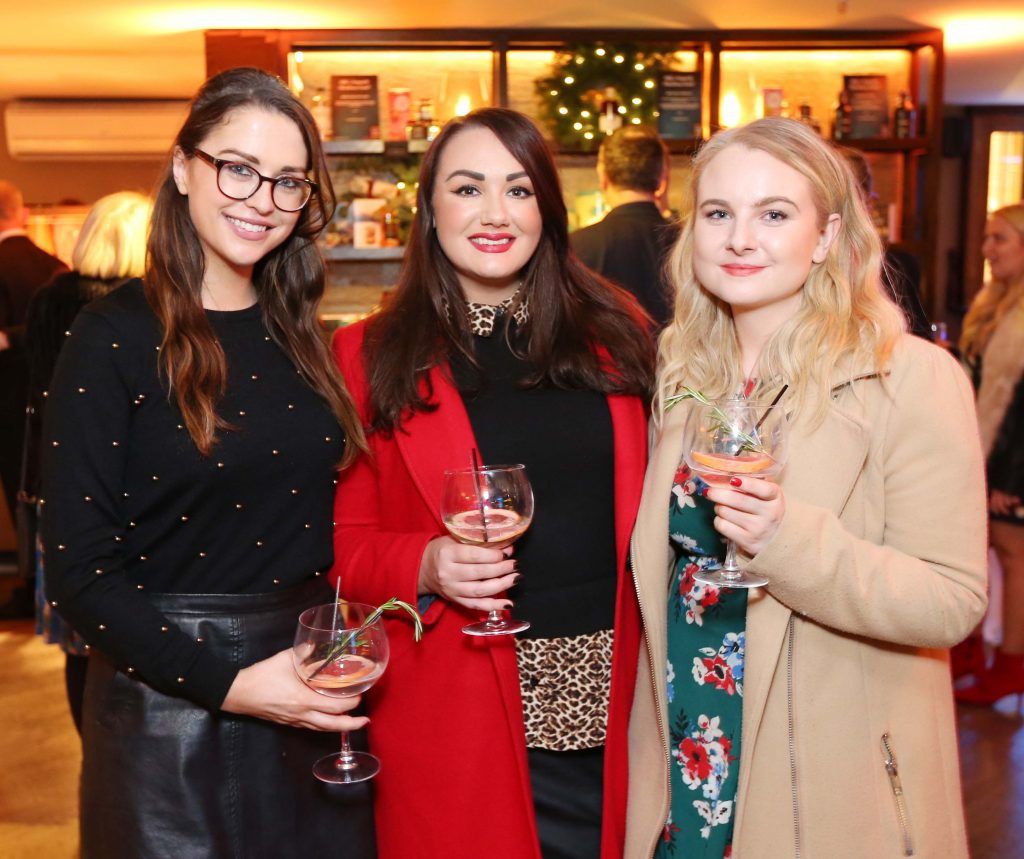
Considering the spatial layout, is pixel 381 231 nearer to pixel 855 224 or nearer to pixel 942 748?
pixel 855 224

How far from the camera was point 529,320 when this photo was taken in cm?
211

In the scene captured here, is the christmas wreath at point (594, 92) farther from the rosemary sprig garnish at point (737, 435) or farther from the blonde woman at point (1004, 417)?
the rosemary sprig garnish at point (737, 435)

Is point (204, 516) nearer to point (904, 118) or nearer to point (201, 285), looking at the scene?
point (201, 285)

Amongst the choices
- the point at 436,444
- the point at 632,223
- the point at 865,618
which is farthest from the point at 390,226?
the point at 865,618

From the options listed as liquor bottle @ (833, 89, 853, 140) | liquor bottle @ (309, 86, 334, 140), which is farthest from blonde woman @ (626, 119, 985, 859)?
liquor bottle @ (833, 89, 853, 140)

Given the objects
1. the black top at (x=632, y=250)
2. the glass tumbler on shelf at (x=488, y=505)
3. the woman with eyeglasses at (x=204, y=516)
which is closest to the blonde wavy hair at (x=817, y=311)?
the glass tumbler on shelf at (x=488, y=505)

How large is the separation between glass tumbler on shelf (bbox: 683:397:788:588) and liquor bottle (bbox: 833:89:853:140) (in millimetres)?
4552

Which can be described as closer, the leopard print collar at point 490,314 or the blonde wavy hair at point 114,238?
the leopard print collar at point 490,314

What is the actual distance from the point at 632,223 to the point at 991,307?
1563mm

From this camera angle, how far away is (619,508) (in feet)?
6.30

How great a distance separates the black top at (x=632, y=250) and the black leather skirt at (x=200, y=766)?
273cm

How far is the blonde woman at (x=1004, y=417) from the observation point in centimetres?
416

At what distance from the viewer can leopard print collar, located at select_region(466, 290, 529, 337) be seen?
208cm

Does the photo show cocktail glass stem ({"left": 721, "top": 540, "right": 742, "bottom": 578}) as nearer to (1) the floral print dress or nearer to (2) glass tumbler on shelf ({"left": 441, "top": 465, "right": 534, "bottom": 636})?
(1) the floral print dress
